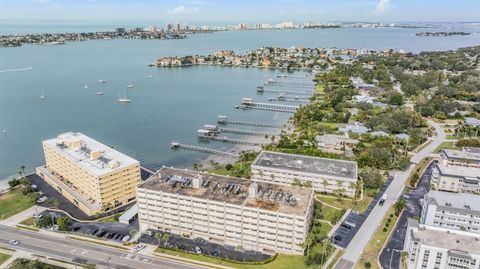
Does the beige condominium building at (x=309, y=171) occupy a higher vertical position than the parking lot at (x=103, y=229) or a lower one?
higher

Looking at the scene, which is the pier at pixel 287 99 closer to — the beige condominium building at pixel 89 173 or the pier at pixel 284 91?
the pier at pixel 284 91

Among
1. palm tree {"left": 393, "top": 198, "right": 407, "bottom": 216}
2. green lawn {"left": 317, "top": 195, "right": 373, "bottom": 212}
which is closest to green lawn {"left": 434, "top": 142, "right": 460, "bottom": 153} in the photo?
palm tree {"left": 393, "top": 198, "right": 407, "bottom": 216}

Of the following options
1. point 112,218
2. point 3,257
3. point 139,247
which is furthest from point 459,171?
point 3,257

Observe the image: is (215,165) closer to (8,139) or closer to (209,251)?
(209,251)

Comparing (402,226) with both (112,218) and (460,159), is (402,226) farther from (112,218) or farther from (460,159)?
(112,218)

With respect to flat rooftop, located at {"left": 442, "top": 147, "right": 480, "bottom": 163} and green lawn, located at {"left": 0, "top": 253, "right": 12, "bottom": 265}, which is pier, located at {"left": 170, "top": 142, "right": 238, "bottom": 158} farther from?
green lawn, located at {"left": 0, "top": 253, "right": 12, "bottom": 265}

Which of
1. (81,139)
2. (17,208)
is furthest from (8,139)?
(17,208)

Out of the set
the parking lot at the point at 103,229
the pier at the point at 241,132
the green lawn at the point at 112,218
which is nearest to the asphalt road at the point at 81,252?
the parking lot at the point at 103,229
